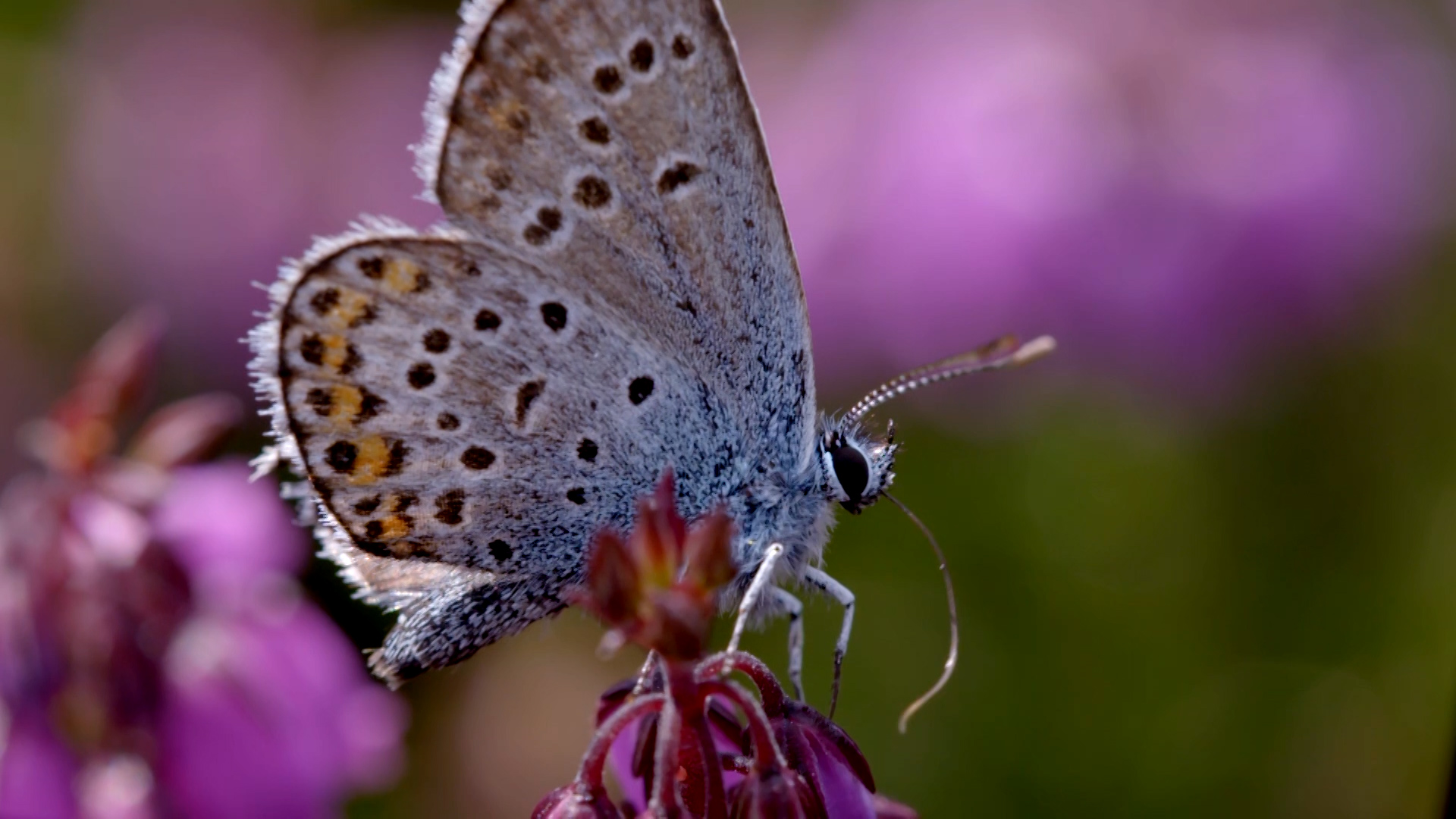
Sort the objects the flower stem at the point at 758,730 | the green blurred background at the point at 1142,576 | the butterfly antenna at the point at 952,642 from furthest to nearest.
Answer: the green blurred background at the point at 1142,576, the butterfly antenna at the point at 952,642, the flower stem at the point at 758,730

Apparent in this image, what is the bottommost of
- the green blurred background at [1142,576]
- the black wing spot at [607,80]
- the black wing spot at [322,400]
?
the green blurred background at [1142,576]

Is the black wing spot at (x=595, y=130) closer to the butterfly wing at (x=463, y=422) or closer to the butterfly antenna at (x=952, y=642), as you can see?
the butterfly wing at (x=463, y=422)

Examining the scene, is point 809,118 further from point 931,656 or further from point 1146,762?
point 1146,762

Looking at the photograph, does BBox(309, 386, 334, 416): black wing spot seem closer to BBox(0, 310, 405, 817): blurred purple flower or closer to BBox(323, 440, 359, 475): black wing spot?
BBox(323, 440, 359, 475): black wing spot

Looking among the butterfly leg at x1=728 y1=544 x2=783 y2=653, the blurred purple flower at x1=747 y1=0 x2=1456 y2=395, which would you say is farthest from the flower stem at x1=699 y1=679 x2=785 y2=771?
the blurred purple flower at x1=747 y1=0 x2=1456 y2=395

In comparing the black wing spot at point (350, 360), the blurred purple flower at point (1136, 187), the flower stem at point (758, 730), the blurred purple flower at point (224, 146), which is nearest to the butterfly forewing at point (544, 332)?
the black wing spot at point (350, 360)
